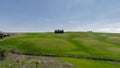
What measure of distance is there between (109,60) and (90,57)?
18.4 ft

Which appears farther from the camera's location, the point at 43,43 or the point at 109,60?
the point at 43,43

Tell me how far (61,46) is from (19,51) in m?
14.3

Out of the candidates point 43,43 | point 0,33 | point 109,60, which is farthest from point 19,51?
point 0,33

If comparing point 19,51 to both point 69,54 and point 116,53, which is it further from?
point 116,53

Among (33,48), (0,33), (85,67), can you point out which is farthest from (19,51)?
(0,33)

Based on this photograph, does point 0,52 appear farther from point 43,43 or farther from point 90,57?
point 43,43

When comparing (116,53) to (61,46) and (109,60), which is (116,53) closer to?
(109,60)

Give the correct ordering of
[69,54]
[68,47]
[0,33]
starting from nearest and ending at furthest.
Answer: [69,54] → [68,47] → [0,33]

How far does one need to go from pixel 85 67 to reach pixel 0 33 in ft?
308

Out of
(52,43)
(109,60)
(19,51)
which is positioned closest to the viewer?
(109,60)

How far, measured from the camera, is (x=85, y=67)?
49500 mm

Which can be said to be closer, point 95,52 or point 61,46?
point 95,52

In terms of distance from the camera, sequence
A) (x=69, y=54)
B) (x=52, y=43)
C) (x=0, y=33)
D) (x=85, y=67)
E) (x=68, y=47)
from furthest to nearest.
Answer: (x=0, y=33) < (x=52, y=43) < (x=68, y=47) < (x=69, y=54) < (x=85, y=67)

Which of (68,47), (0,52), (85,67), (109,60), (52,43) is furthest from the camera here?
(52,43)
